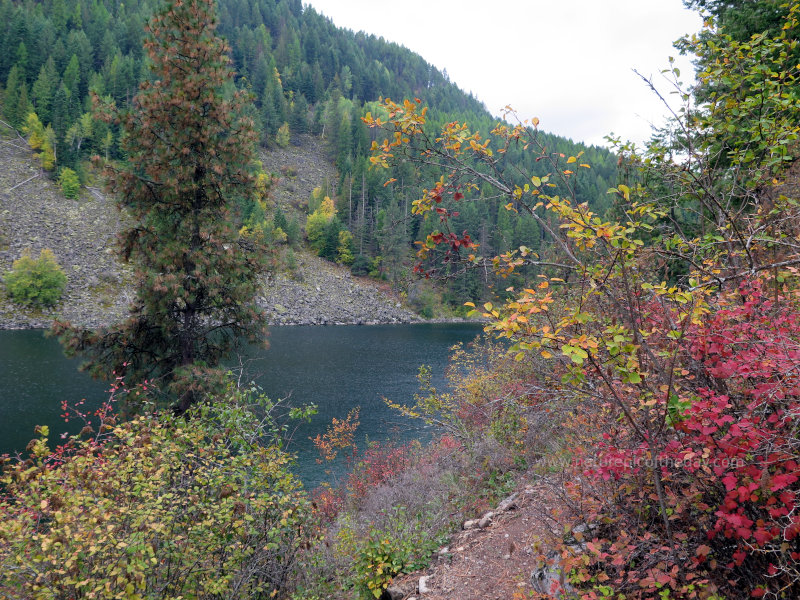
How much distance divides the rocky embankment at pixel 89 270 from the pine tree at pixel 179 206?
1334 inches

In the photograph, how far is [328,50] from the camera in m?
137

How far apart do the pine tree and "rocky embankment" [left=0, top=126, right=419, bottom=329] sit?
3388cm

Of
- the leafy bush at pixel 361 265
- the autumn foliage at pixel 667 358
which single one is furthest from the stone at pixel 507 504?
the leafy bush at pixel 361 265

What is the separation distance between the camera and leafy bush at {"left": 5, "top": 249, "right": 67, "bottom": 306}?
44.0m

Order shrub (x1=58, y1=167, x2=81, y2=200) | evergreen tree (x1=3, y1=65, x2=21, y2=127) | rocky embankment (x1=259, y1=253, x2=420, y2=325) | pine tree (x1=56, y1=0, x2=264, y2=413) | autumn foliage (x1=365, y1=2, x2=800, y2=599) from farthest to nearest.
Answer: evergreen tree (x1=3, y1=65, x2=21, y2=127) → shrub (x1=58, y1=167, x2=81, y2=200) → rocky embankment (x1=259, y1=253, x2=420, y2=325) → pine tree (x1=56, y1=0, x2=264, y2=413) → autumn foliage (x1=365, y1=2, x2=800, y2=599)

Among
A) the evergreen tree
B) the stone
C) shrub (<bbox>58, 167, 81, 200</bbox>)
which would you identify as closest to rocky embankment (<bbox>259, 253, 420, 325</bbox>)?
shrub (<bbox>58, 167, 81, 200</bbox>)

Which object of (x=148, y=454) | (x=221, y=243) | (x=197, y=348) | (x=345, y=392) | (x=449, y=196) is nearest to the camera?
(x=449, y=196)

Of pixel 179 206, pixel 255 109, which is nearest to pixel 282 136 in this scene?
pixel 255 109

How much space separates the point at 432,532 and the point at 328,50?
15553 centimetres

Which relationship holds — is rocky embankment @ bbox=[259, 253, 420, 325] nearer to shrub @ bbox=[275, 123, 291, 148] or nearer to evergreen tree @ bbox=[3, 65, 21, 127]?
shrub @ bbox=[275, 123, 291, 148]

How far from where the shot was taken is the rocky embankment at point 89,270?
4716 centimetres

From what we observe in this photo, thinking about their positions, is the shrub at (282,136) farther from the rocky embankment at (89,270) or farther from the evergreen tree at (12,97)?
the evergreen tree at (12,97)

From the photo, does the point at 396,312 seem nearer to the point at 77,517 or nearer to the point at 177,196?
the point at 177,196

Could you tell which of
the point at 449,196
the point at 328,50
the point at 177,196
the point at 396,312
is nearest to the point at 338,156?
the point at 396,312
